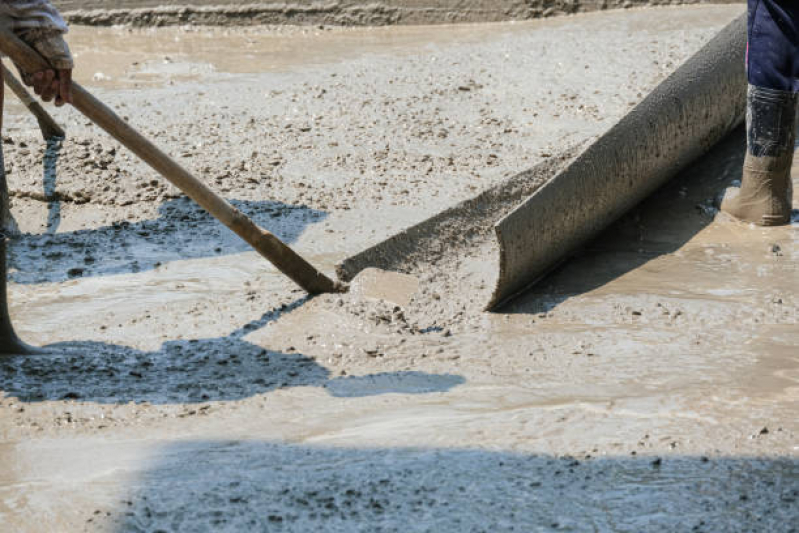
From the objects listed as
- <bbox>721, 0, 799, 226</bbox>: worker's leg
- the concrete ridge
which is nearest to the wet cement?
<bbox>721, 0, 799, 226</bbox>: worker's leg

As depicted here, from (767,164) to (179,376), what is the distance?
8.57 ft

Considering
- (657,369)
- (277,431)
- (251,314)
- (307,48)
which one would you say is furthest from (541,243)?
(307,48)

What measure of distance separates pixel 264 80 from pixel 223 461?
190 inches

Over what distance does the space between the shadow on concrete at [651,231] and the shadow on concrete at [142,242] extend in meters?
1.33

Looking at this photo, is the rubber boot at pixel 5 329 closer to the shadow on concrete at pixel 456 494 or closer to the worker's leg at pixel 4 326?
the worker's leg at pixel 4 326

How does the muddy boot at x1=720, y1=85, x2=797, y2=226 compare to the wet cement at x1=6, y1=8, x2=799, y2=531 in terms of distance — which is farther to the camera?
the muddy boot at x1=720, y1=85, x2=797, y2=226

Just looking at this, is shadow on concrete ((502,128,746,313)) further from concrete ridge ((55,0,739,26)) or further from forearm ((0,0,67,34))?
concrete ridge ((55,0,739,26))

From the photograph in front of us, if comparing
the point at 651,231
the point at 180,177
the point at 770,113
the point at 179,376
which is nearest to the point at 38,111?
the point at 180,177

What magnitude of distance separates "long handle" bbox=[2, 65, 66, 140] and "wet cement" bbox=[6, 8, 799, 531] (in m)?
0.17

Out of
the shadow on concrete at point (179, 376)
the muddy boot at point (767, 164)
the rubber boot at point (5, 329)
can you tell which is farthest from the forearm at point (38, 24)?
the muddy boot at point (767, 164)

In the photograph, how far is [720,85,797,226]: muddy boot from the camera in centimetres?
401

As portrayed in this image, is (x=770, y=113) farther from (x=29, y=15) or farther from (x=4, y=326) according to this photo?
(x=4, y=326)

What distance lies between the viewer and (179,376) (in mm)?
3080

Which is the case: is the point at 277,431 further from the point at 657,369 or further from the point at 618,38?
the point at 618,38
